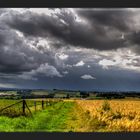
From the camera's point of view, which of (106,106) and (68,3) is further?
(106,106)

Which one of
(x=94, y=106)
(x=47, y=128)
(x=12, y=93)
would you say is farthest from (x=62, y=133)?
(x=94, y=106)

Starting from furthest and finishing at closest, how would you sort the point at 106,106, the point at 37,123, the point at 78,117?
the point at 106,106 < the point at 78,117 < the point at 37,123

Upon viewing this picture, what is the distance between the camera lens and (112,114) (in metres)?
17.2

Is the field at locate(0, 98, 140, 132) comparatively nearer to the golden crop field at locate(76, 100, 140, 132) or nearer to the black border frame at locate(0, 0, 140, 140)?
the golden crop field at locate(76, 100, 140, 132)

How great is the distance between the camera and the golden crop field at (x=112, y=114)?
15.4 metres

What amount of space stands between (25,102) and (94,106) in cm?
273

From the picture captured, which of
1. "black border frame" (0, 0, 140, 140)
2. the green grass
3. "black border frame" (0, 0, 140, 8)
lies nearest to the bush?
the green grass

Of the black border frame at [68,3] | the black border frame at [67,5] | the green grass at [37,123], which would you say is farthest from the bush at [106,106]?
the black border frame at [68,3]

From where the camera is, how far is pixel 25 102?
16.5 m

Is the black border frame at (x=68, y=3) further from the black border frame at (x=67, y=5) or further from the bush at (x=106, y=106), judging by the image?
the bush at (x=106, y=106)

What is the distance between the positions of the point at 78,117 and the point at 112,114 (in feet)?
3.45

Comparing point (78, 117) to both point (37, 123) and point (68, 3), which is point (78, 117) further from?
point (68, 3)

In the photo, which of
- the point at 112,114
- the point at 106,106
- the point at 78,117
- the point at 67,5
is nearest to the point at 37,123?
the point at 78,117

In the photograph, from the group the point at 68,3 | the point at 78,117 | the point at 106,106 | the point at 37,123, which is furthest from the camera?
the point at 106,106
